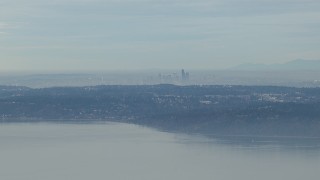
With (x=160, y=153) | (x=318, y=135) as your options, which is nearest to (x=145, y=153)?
(x=160, y=153)

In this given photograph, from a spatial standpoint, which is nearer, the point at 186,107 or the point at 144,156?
the point at 144,156

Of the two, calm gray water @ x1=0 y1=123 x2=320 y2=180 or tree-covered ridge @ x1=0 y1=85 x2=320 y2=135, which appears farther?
tree-covered ridge @ x1=0 y1=85 x2=320 y2=135

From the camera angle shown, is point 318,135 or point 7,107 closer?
point 318,135

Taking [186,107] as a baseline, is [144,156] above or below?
below

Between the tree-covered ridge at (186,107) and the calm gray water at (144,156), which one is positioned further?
the tree-covered ridge at (186,107)

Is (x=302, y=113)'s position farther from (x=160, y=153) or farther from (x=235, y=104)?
(x=160, y=153)

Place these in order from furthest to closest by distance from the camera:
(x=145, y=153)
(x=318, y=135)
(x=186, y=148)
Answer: (x=318, y=135)
(x=186, y=148)
(x=145, y=153)

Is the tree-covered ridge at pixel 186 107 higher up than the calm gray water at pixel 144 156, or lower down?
higher up

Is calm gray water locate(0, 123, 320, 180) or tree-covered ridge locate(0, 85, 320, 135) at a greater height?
tree-covered ridge locate(0, 85, 320, 135)
